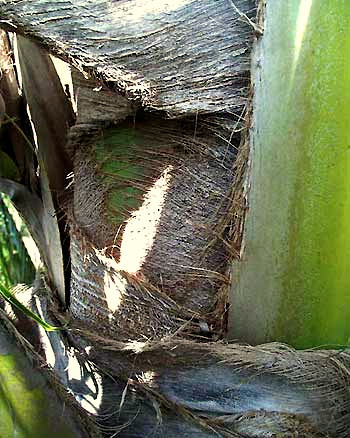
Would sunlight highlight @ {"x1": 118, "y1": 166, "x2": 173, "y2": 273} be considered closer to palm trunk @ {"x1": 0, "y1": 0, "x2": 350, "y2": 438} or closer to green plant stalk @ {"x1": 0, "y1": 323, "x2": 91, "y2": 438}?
palm trunk @ {"x1": 0, "y1": 0, "x2": 350, "y2": 438}

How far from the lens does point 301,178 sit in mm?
817

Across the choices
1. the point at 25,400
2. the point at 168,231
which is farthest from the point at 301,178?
the point at 25,400

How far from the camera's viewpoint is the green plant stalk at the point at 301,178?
80cm

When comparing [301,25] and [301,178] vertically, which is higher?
[301,25]

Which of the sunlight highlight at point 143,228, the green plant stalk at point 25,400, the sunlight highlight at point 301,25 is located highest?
the sunlight highlight at point 301,25

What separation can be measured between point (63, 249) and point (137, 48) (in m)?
0.33

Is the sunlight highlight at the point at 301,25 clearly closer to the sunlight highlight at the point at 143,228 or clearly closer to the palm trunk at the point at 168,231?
the palm trunk at the point at 168,231

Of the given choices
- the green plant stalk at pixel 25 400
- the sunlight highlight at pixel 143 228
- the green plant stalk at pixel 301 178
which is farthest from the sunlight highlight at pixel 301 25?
the green plant stalk at pixel 25 400

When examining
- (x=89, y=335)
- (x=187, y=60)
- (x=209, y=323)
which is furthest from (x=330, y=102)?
(x=89, y=335)

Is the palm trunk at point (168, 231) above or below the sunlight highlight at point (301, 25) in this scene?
below

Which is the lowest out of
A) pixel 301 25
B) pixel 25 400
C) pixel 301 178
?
pixel 25 400

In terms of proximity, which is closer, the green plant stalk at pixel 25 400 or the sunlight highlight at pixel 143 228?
the green plant stalk at pixel 25 400

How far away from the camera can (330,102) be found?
802 millimetres

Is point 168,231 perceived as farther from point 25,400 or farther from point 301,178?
point 25,400
